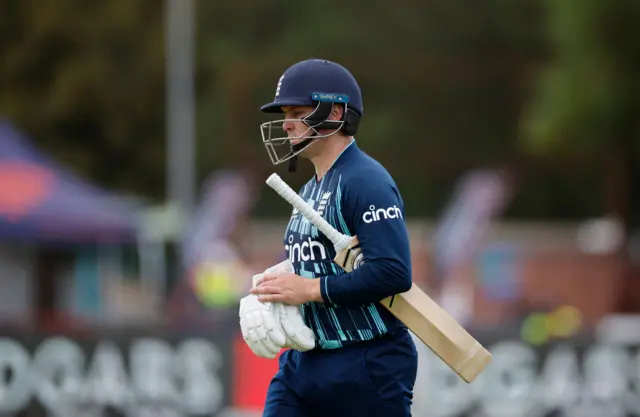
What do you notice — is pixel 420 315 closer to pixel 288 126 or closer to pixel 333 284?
pixel 333 284

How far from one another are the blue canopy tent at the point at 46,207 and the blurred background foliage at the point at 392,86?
3.39m

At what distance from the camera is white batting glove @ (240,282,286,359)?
5.08 meters

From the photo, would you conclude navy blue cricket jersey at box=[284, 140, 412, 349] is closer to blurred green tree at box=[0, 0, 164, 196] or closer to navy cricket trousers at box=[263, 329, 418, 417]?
navy cricket trousers at box=[263, 329, 418, 417]

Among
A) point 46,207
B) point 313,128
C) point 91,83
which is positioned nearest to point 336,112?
point 313,128

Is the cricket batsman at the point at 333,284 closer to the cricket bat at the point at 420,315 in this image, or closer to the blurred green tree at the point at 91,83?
the cricket bat at the point at 420,315

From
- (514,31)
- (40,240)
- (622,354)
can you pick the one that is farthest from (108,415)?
(514,31)

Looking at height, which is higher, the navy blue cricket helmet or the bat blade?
the navy blue cricket helmet

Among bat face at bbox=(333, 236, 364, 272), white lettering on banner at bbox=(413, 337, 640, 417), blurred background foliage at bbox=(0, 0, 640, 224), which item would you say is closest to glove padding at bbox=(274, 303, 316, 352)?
bat face at bbox=(333, 236, 364, 272)

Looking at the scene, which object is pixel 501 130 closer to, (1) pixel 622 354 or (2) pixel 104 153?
(2) pixel 104 153

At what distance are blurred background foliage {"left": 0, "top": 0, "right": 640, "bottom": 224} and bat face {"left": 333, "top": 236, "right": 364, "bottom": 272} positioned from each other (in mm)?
18181

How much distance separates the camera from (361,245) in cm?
506

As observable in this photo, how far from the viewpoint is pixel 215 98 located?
148 feet

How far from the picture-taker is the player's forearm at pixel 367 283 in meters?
5.01

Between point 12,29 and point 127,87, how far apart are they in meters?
3.93
